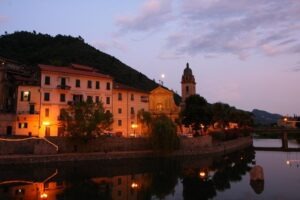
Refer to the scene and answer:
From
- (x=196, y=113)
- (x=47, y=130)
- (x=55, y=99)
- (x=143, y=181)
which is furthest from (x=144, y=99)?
(x=143, y=181)

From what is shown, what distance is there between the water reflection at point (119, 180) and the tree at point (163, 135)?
3.60 m

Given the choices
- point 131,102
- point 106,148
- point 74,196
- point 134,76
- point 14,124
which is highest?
point 134,76

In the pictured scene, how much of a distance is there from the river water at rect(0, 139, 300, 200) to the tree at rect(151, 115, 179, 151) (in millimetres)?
3379

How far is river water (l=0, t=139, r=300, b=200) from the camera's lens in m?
32.3

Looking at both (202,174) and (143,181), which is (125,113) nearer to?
(202,174)

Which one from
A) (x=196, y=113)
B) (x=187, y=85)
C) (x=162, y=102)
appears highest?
(x=187, y=85)

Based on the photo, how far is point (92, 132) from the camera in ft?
170

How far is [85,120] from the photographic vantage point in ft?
167

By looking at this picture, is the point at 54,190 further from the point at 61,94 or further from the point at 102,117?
the point at 61,94

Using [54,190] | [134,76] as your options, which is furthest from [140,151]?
[134,76]

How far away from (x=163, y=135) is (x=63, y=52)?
255ft

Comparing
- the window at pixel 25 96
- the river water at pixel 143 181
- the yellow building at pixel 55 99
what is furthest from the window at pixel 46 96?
the river water at pixel 143 181

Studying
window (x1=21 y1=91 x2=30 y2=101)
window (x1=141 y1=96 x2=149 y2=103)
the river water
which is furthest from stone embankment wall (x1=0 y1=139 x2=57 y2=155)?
window (x1=141 y1=96 x2=149 y2=103)

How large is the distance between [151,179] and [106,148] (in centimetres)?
1597
